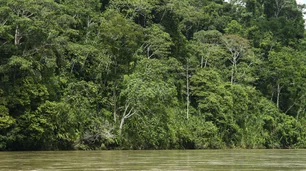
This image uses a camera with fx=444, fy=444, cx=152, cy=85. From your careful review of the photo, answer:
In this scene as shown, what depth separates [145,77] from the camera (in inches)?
1315

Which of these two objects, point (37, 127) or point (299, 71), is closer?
point (37, 127)

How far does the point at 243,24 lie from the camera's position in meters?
65.1

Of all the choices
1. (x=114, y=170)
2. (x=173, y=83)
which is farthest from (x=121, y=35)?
(x=114, y=170)

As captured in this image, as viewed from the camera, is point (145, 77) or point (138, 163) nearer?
point (138, 163)

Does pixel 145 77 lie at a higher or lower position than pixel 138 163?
lower

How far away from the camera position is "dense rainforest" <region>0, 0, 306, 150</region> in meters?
26.4

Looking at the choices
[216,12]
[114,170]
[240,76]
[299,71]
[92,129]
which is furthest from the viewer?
[216,12]

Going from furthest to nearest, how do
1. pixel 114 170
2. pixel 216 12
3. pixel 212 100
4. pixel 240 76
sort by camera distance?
pixel 216 12
pixel 240 76
pixel 212 100
pixel 114 170

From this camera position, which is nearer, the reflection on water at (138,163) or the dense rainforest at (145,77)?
the reflection on water at (138,163)

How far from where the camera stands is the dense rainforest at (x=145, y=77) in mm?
26391

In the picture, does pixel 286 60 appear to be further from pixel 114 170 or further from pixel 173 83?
pixel 114 170

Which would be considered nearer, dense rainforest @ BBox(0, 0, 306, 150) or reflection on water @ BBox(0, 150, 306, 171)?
reflection on water @ BBox(0, 150, 306, 171)

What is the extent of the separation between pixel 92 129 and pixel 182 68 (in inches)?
655

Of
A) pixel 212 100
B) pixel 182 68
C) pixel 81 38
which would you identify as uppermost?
pixel 81 38
